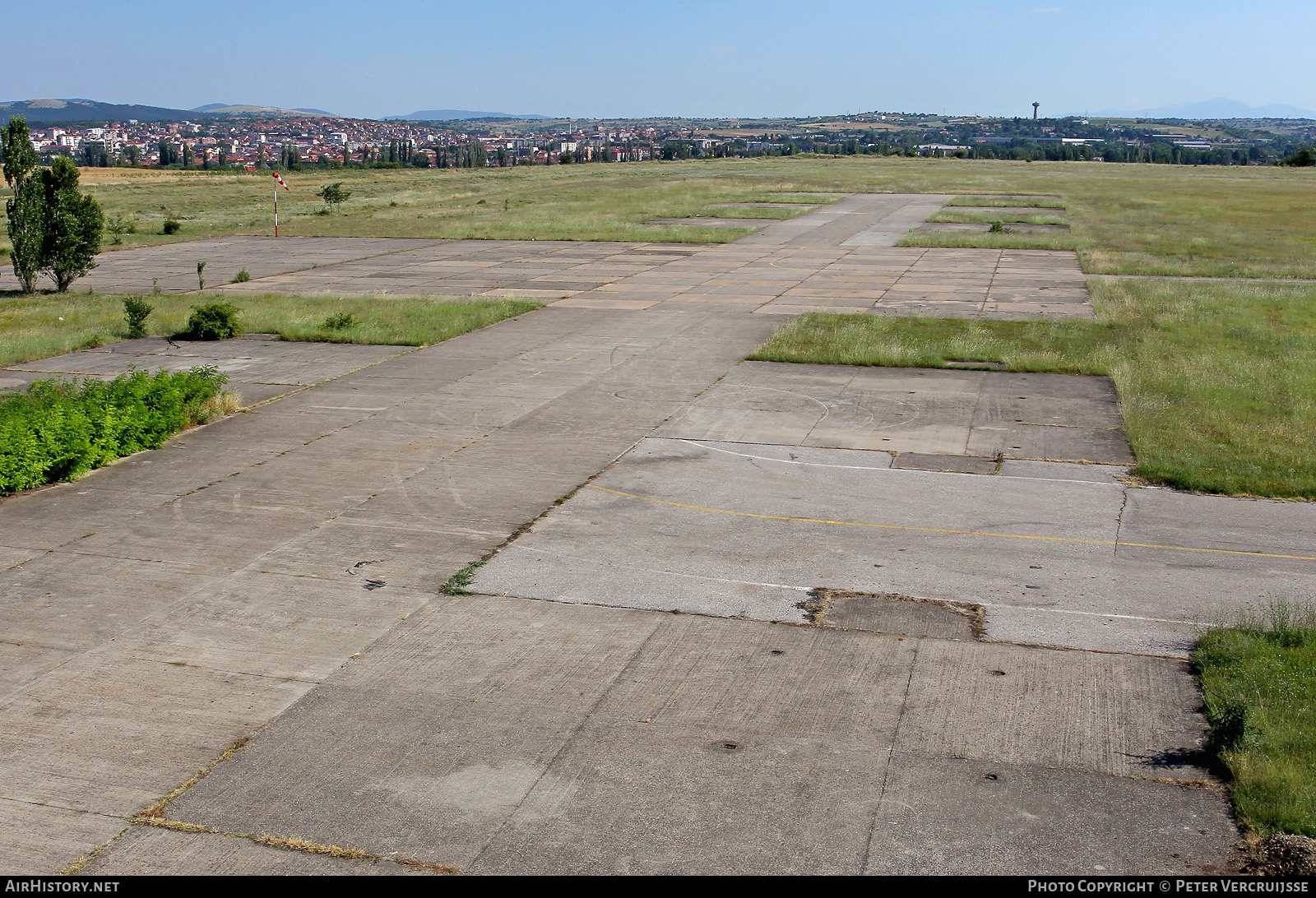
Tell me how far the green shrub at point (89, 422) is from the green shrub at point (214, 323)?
26.6 ft

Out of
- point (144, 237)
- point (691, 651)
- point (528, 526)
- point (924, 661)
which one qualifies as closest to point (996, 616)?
point (924, 661)

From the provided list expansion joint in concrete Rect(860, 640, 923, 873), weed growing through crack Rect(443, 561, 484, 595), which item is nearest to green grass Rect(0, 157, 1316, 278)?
weed growing through crack Rect(443, 561, 484, 595)

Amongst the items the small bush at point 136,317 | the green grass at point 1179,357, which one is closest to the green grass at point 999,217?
the green grass at point 1179,357

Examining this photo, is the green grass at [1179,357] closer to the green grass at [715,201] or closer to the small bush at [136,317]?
the green grass at [715,201]

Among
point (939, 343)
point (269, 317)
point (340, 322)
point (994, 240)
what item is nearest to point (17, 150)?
point (269, 317)

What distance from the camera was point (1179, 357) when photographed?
2556 cm

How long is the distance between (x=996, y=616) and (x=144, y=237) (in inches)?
2032

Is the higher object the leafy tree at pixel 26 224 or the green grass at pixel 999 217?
the green grass at pixel 999 217

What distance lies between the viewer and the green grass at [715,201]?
49625 mm

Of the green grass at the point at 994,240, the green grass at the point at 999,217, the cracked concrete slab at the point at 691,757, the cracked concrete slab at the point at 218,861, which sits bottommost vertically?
the cracked concrete slab at the point at 218,861

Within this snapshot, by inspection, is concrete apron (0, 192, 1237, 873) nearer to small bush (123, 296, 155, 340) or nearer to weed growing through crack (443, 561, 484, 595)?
weed growing through crack (443, 561, 484, 595)

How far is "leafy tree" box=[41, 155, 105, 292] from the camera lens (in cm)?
3522

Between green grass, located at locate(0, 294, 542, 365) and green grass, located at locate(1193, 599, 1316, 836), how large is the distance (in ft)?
67.3
